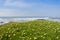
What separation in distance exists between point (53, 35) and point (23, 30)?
3252mm

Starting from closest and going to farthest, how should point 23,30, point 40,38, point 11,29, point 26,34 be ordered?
point 40,38 < point 26,34 < point 23,30 < point 11,29

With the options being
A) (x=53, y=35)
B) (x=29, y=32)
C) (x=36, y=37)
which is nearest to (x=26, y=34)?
(x=29, y=32)

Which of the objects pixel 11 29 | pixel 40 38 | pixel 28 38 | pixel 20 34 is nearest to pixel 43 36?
pixel 40 38

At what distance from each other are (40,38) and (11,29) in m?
4.29

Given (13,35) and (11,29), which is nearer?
(13,35)

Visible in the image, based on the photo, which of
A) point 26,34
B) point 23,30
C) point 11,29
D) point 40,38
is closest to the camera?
point 40,38

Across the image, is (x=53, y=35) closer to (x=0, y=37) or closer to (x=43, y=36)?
(x=43, y=36)

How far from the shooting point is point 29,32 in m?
14.9

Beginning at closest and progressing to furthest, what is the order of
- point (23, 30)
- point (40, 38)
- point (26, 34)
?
point (40, 38), point (26, 34), point (23, 30)

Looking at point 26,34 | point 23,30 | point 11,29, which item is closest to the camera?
point 26,34

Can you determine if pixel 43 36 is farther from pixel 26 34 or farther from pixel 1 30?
pixel 1 30

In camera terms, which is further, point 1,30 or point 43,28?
point 1,30

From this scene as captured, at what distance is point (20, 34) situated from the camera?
48.7 ft

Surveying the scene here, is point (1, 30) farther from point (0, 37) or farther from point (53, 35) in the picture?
point (53, 35)
